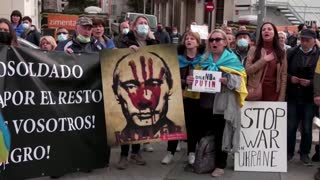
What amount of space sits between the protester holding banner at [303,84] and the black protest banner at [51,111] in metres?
2.41

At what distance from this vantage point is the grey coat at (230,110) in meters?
6.05

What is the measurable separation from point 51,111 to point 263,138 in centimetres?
253

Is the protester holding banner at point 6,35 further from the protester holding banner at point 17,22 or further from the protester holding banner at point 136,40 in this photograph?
the protester holding banner at point 17,22

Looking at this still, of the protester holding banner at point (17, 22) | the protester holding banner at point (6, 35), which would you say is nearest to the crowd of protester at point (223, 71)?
the protester holding banner at point (6, 35)

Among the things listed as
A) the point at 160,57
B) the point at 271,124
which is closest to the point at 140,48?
the point at 160,57

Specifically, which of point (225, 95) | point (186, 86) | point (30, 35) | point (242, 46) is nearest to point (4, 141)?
point (186, 86)

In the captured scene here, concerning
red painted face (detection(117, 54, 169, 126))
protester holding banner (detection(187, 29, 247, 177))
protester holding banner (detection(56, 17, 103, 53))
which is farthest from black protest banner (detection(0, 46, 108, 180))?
protester holding banner (detection(187, 29, 247, 177))

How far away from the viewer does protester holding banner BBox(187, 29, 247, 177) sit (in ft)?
19.9

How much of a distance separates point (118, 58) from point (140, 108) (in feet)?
2.00

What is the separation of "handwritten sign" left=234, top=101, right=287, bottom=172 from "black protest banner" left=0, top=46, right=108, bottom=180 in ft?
5.42

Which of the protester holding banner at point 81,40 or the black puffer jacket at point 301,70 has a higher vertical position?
the protester holding banner at point 81,40

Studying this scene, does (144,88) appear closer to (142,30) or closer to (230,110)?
(142,30)

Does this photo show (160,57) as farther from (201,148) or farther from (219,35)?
(201,148)

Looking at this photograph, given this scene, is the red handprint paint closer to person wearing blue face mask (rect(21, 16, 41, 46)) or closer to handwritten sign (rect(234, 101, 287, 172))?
handwritten sign (rect(234, 101, 287, 172))
